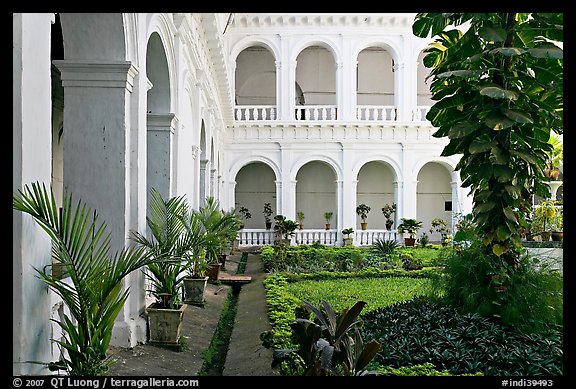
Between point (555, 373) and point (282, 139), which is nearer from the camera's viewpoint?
point (555, 373)

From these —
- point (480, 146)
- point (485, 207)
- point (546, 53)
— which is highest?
point (546, 53)

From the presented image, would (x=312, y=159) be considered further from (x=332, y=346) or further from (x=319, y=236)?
(x=332, y=346)

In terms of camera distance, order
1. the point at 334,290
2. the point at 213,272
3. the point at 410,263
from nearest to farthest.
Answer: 1. the point at 334,290
2. the point at 213,272
3. the point at 410,263

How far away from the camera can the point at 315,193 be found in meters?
26.5

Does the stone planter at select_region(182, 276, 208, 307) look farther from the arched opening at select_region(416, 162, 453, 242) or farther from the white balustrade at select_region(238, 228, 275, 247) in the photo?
the arched opening at select_region(416, 162, 453, 242)

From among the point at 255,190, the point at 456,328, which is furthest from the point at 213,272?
the point at 255,190

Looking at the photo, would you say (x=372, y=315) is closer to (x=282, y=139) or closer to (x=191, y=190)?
(x=191, y=190)

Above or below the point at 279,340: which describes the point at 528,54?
above

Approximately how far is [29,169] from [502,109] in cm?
438

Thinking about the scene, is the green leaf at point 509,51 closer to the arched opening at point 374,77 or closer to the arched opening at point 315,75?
the arched opening at point 315,75

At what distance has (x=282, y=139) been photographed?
22.9m

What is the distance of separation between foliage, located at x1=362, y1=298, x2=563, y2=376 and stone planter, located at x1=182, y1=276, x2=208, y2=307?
3.39 metres
